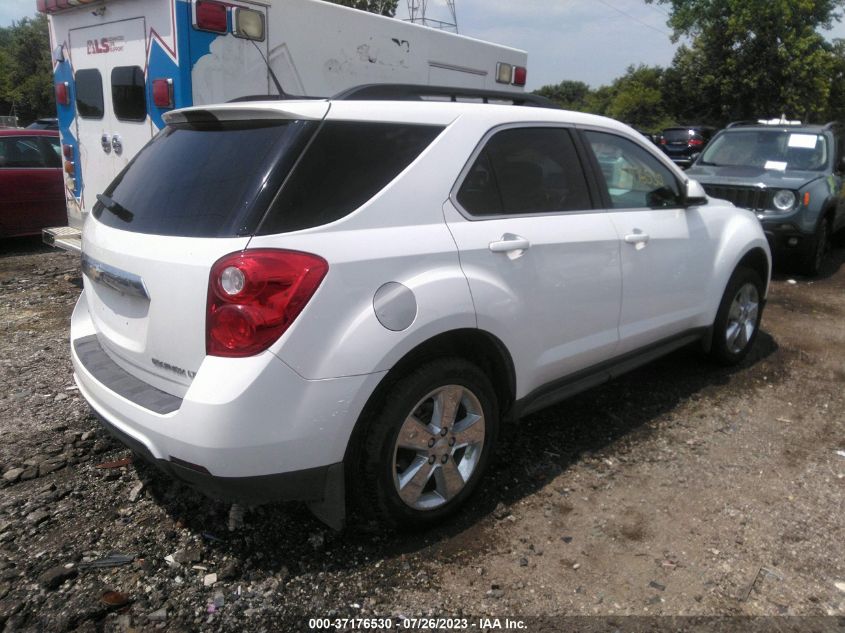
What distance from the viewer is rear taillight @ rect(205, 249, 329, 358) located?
231 cm

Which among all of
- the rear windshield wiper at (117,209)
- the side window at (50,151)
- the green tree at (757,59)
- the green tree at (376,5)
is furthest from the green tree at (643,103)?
the rear windshield wiper at (117,209)

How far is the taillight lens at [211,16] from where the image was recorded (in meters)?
5.02

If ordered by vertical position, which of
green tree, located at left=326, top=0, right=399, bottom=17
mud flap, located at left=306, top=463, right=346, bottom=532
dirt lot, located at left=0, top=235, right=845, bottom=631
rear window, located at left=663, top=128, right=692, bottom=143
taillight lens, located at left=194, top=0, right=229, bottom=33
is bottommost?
dirt lot, located at left=0, top=235, right=845, bottom=631

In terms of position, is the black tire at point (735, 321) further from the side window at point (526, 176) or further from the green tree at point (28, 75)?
the green tree at point (28, 75)

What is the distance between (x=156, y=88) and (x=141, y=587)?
3.95m

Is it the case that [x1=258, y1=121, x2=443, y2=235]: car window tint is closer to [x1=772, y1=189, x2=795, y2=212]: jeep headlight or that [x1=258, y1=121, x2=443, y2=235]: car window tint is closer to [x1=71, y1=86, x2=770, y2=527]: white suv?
[x1=71, y1=86, x2=770, y2=527]: white suv

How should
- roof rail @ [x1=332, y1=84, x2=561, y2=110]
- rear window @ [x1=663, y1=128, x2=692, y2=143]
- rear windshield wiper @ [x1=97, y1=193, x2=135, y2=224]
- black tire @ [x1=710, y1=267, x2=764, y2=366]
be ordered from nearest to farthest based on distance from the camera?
rear windshield wiper @ [x1=97, y1=193, x2=135, y2=224], roof rail @ [x1=332, y1=84, x2=561, y2=110], black tire @ [x1=710, y1=267, x2=764, y2=366], rear window @ [x1=663, y1=128, x2=692, y2=143]

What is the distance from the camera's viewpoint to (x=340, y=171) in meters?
2.60

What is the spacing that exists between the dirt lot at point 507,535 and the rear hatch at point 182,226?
2.49 ft

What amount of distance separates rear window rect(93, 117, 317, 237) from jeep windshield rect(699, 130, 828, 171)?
765cm

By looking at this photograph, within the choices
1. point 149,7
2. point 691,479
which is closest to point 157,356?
point 691,479

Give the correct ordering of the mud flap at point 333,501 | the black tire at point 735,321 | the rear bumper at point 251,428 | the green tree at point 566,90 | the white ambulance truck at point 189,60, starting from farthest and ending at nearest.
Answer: the green tree at point 566,90 < the white ambulance truck at point 189,60 < the black tire at point 735,321 < the mud flap at point 333,501 < the rear bumper at point 251,428

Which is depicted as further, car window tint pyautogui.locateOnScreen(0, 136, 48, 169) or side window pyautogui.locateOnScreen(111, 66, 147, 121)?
car window tint pyautogui.locateOnScreen(0, 136, 48, 169)

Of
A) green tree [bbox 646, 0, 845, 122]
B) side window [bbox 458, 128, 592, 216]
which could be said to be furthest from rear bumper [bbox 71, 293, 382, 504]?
green tree [bbox 646, 0, 845, 122]
